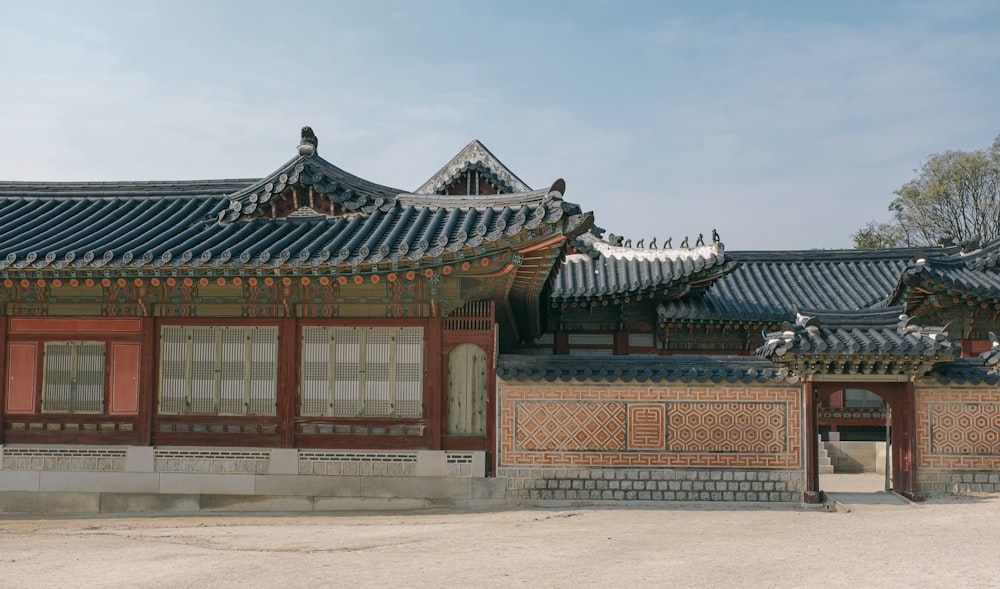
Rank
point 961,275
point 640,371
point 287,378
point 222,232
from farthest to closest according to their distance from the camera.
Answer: point 961,275, point 222,232, point 287,378, point 640,371

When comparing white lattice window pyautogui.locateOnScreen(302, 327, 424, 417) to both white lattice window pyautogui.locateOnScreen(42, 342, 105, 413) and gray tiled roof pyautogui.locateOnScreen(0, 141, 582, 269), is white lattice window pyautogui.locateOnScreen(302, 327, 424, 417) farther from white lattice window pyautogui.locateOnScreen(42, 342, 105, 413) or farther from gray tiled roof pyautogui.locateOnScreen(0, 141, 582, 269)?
white lattice window pyautogui.locateOnScreen(42, 342, 105, 413)

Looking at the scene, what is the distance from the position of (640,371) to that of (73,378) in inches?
344

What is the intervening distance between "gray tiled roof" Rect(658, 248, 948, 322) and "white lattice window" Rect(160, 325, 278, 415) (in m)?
11.6

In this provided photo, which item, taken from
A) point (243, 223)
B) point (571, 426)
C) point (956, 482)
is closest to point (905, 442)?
point (956, 482)

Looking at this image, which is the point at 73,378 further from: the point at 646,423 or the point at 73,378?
the point at 646,423

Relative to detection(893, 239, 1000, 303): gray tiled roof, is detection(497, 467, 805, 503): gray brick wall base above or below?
below

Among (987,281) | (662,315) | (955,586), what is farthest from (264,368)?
(987,281)

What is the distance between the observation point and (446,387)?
13.2 meters

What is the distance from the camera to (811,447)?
12.8m

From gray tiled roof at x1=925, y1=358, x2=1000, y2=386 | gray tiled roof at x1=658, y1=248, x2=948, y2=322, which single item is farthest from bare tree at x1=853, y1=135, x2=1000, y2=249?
gray tiled roof at x1=925, y1=358, x2=1000, y2=386

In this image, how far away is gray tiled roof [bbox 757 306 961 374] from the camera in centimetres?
1227

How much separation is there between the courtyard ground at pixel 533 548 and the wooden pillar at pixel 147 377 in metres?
1.37

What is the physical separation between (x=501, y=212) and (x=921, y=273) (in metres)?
10.5

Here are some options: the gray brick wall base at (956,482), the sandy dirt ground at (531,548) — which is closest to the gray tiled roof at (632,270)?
the gray brick wall base at (956,482)
